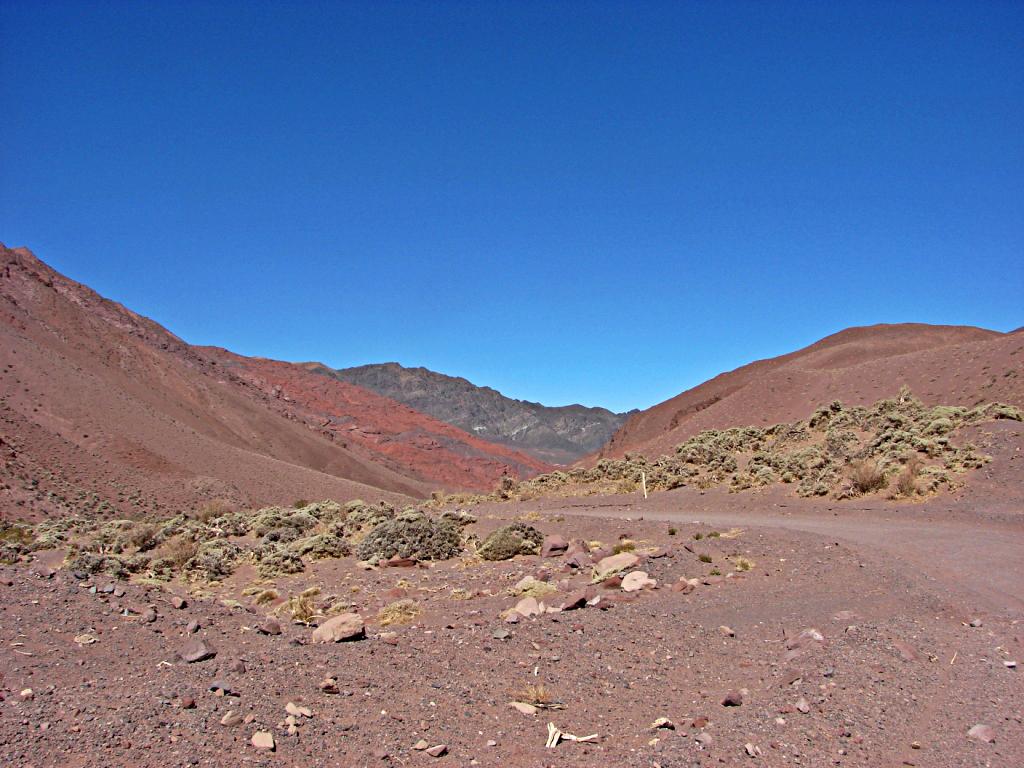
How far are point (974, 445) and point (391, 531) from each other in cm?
1615

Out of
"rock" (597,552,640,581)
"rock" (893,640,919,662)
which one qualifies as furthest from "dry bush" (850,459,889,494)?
"rock" (893,640,919,662)

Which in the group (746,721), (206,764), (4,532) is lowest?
(746,721)

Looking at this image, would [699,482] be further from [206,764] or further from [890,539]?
[206,764]

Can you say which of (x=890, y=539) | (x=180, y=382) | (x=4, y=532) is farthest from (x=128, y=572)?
(x=180, y=382)

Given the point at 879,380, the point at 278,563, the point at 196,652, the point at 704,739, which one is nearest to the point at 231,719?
the point at 196,652

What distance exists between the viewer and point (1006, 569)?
10.1 meters

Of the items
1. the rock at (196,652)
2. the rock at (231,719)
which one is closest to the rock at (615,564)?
the rock at (196,652)

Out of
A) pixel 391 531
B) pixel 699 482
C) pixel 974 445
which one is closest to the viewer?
pixel 391 531

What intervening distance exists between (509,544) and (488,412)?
157012 mm

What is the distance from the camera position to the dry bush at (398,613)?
9.59 meters

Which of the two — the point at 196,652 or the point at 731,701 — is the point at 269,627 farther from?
the point at 731,701

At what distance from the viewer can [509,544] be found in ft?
45.6

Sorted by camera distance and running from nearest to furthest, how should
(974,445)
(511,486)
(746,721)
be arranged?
(746,721) → (974,445) → (511,486)

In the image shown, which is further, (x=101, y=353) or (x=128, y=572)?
(x=101, y=353)
